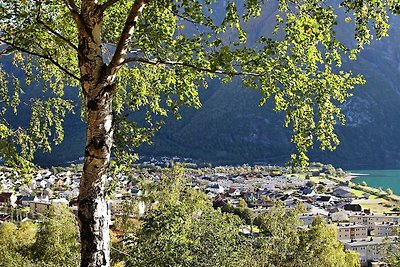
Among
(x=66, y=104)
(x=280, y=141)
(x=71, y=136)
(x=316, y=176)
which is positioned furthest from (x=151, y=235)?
(x=280, y=141)

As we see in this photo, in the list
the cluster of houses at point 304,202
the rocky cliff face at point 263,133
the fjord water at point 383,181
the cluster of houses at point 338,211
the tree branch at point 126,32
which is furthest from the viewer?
the rocky cliff face at point 263,133

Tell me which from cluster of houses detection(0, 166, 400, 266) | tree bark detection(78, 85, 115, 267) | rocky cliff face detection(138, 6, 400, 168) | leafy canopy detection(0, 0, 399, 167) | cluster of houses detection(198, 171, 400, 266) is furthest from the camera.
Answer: rocky cliff face detection(138, 6, 400, 168)

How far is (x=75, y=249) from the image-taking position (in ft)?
56.7

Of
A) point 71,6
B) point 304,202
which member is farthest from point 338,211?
point 71,6

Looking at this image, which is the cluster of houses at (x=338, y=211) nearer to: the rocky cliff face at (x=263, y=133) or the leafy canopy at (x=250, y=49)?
the leafy canopy at (x=250, y=49)

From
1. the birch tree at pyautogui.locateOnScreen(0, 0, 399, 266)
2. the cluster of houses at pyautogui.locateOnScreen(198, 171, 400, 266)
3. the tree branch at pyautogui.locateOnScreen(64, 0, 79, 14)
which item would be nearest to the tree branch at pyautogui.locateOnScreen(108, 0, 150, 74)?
the birch tree at pyautogui.locateOnScreen(0, 0, 399, 266)

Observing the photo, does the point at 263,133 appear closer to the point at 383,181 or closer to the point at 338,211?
the point at 383,181

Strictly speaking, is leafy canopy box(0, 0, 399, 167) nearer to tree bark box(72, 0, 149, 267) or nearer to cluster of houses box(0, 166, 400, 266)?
tree bark box(72, 0, 149, 267)

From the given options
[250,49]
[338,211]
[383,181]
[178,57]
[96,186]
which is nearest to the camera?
[96,186]

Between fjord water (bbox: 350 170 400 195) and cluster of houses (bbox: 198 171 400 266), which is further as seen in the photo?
fjord water (bbox: 350 170 400 195)

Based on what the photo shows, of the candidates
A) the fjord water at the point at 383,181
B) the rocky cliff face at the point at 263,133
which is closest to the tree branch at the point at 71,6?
the fjord water at the point at 383,181

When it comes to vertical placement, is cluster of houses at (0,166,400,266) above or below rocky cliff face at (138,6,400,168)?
below

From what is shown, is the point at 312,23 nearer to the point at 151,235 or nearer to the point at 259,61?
the point at 259,61

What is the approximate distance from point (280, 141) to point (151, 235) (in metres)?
161
